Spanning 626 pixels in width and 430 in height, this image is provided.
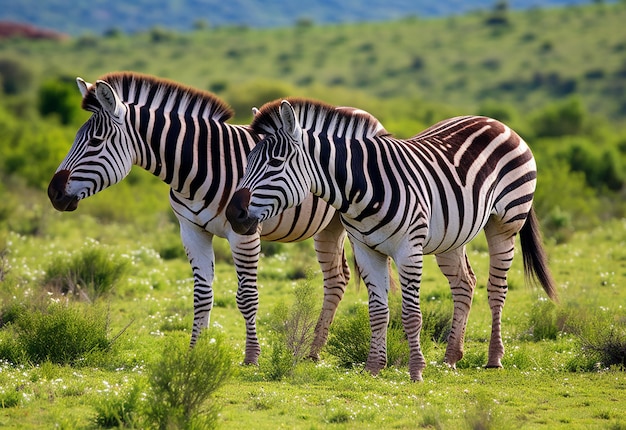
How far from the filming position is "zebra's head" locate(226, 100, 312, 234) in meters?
7.09

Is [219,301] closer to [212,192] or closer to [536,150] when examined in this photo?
[212,192]

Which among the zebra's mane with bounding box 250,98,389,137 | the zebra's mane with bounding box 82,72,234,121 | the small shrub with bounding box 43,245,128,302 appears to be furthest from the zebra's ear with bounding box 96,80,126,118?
the small shrub with bounding box 43,245,128,302

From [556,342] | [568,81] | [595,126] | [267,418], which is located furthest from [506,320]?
[568,81]

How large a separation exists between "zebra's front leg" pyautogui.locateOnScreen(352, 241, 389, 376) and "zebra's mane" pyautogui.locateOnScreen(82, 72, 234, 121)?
1874mm

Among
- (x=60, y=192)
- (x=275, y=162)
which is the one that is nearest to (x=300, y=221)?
(x=275, y=162)

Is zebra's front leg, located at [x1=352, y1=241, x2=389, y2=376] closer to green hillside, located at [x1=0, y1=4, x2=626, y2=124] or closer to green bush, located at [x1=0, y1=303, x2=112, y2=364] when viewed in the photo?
green bush, located at [x1=0, y1=303, x2=112, y2=364]

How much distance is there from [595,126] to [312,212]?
2881 centimetres

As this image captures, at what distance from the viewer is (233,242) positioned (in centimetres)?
809

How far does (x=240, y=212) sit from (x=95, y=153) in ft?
4.88

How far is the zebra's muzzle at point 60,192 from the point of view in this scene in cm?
741

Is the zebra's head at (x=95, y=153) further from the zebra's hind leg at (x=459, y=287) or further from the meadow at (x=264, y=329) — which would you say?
the zebra's hind leg at (x=459, y=287)

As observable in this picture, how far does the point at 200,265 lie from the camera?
828cm

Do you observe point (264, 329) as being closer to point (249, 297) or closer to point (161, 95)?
point (249, 297)

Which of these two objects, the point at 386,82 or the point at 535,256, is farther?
the point at 386,82
